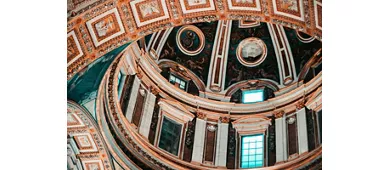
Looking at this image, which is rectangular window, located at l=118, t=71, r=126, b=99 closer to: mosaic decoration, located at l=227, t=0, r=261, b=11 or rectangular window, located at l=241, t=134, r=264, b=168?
rectangular window, located at l=241, t=134, r=264, b=168

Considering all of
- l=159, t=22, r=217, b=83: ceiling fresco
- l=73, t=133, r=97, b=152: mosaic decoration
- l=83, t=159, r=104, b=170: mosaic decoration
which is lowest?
l=83, t=159, r=104, b=170: mosaic decoration

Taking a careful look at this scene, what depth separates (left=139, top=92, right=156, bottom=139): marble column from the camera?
23781mm

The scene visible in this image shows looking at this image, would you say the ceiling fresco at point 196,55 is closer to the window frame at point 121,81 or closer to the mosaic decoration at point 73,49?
the window frame at point 121,81

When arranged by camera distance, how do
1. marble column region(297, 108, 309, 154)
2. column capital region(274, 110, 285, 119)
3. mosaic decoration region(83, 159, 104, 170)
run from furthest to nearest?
column capital region(274, 110, 285, 119) → marble column region(297, 108, 309, 154) → mosaic decoration region(83, 159, 104, 170)

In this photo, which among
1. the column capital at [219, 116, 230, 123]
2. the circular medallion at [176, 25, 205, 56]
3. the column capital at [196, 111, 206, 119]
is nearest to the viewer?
the column capital at [196, 111, 206, 119]

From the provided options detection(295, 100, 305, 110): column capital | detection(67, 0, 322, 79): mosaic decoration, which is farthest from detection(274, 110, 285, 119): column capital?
detection(67, 0, 322, 79): mosaic decoration

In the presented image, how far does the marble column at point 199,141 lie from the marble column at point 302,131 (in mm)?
3312

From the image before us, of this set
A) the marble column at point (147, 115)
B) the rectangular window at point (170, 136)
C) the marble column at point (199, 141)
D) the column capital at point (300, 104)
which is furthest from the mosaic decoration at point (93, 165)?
the column capital at point (300, 104)

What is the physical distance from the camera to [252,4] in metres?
17.1

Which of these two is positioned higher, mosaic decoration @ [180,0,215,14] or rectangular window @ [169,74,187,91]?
rectangular window @ [169,74,187,91]

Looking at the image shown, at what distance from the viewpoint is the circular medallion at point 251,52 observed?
26.8 meters

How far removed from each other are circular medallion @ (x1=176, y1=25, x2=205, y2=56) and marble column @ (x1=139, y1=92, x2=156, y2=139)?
2.63 m
